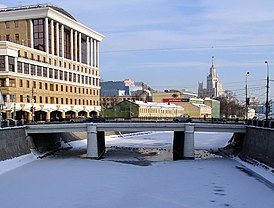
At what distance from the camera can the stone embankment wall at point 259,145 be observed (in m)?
39.9

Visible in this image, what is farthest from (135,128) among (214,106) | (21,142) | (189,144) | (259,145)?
(214,106)

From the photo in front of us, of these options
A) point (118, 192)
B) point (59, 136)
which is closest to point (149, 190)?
point (118, 192)

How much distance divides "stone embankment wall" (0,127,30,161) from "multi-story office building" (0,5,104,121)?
25.4 metres

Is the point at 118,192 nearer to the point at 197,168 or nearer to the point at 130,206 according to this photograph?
the point at 130,206

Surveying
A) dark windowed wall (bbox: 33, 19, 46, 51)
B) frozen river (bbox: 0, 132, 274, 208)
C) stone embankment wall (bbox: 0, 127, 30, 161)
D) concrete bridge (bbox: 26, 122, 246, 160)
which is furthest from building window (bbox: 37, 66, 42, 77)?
frozen river (bbox: 0, 132, 274, 208)

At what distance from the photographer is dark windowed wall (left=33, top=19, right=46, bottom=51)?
9306cm

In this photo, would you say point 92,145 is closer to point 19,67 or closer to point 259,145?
point 259,145

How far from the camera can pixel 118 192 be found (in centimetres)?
2911

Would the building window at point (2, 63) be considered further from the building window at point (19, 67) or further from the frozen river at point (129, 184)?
the frozen river at point (129, 184)

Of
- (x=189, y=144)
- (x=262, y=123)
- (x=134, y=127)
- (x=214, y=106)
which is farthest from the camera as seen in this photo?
(x=214, y=106)

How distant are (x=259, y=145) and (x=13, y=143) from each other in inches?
1220

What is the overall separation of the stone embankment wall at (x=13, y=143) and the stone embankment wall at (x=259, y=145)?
29.9 meters

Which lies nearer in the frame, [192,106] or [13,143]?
[13,143]

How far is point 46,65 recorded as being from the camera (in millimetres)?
88438
